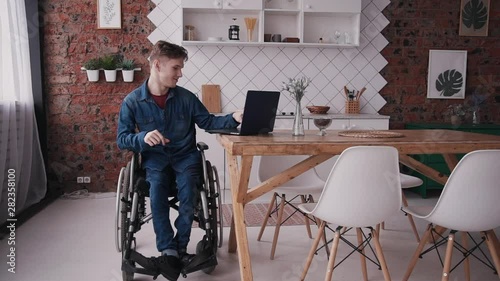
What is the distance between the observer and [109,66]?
4.41 metres

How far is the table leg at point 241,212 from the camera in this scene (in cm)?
221

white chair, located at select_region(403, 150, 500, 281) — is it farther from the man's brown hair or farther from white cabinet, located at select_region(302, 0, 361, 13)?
white cabinet, located at select_region(302, 0, 361, 13)

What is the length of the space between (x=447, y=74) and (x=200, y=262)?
12.7 ft

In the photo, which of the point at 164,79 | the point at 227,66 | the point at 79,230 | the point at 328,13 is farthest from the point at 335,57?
the point at 79,230

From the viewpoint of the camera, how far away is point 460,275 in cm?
256

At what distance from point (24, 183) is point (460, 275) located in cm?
326

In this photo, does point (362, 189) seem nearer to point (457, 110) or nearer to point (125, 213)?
point (125, 213)

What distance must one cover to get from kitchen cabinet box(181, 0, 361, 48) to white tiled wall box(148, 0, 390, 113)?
0.13 meters

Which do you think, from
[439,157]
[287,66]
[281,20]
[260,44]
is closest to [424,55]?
[439,157]

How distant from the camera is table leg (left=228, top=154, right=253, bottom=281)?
221 cm

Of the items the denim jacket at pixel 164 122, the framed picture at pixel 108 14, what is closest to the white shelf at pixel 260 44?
the framed picture at pixel 108 14

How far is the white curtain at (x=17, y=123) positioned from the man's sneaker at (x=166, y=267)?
1.55m

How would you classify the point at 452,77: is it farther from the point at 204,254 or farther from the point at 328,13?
the point at 204,254

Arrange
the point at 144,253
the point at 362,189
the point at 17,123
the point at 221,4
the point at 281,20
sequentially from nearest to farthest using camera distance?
the point at 362,189 < the point at 144,253 < the point at 17,123 < the point at 221,4 < the point at 281,20
